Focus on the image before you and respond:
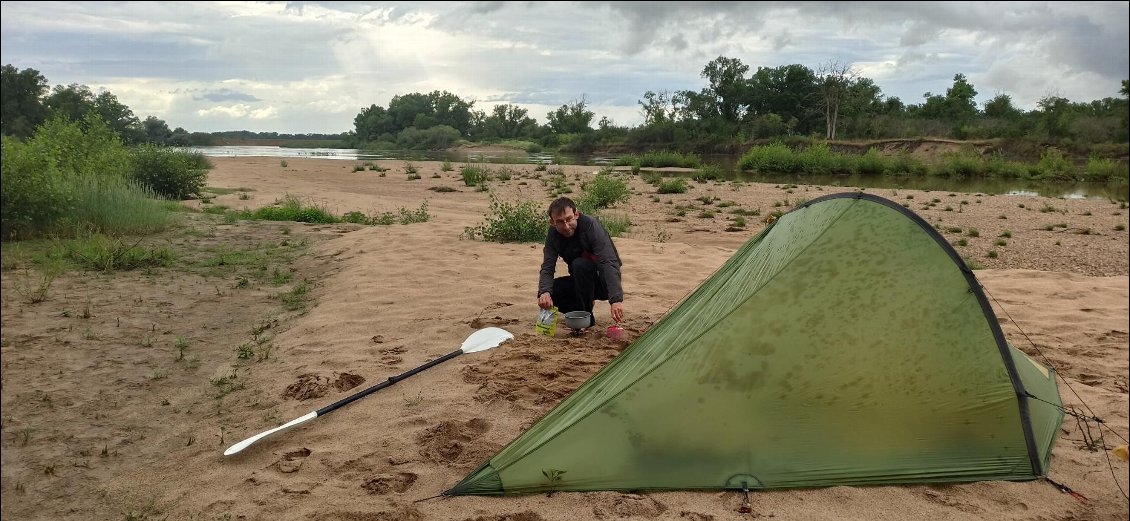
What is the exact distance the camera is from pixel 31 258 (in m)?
5.54

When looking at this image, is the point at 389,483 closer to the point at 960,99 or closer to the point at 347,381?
the point at 347,381

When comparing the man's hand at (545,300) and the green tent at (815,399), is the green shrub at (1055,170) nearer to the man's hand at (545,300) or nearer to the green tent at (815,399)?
the man's hand at (545,300)

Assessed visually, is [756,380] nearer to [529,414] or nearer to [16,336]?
[529,414]

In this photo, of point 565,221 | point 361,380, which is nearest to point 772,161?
point 565,221

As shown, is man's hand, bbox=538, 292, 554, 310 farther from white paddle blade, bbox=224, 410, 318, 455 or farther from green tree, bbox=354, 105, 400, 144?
green tree, bbox=354, 105, 400, 144

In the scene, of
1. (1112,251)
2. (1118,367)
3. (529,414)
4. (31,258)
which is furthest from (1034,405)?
(1112,251)

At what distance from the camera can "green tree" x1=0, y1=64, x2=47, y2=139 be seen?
12.6 ft

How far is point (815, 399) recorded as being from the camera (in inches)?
126

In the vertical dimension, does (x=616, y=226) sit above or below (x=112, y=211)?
below

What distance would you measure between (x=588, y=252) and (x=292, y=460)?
109 inches

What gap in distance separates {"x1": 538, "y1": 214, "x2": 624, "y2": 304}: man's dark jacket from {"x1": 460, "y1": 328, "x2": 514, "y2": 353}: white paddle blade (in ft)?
1.45

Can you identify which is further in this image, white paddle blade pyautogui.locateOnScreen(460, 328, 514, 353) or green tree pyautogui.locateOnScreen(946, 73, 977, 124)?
green tree pyautogui.locateOnScreen(946, 73, 977, 124)

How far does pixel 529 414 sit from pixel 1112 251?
9733 mm

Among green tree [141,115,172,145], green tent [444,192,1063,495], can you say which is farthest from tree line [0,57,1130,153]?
green tent [444,192,1063,495]
